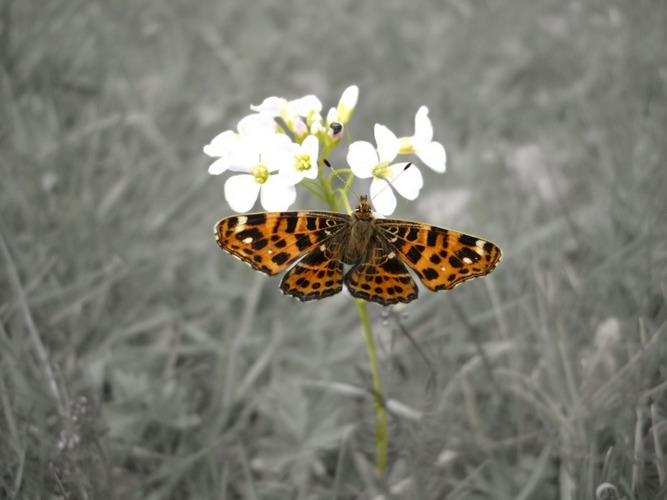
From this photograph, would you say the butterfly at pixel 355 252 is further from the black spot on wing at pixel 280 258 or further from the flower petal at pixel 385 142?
the flower petal at pixel 385 142

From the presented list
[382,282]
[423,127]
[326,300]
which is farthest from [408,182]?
[326,300]

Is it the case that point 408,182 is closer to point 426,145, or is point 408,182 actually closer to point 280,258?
point 426,145

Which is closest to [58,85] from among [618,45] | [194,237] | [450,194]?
[194,237]

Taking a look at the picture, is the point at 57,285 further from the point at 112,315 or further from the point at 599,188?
the point at 599,188

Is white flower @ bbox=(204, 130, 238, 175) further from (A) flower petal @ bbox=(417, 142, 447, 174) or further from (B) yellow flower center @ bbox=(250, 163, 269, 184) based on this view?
(A) flower petal @ bbox=(417, 142, 447, 174)

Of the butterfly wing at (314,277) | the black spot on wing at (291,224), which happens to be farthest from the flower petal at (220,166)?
the butterfly wing at (314,277)

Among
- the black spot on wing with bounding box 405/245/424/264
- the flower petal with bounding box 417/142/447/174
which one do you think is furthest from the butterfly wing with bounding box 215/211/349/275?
the flower petal with bounding box 417/142/447/174
